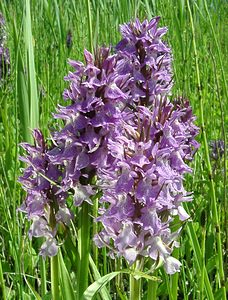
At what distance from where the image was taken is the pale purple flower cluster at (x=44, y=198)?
30.4 inches

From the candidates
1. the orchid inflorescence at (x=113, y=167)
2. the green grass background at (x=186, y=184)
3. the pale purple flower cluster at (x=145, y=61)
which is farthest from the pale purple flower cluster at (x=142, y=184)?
the pale purple flower cluster at (x=145, y=61)

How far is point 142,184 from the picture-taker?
26.2 inches

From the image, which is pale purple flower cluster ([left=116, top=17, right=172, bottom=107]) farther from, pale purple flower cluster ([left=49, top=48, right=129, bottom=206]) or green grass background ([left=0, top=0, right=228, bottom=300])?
pale purple flower cluster ([left=49, top=48, right=129, bottom=206])

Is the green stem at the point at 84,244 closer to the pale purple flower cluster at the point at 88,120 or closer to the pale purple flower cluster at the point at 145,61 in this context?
the pale purple flower cluster at the point at 88,120

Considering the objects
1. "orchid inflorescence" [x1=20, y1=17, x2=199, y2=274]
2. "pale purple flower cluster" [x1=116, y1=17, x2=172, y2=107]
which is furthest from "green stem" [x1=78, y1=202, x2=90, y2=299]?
"pale purple flower cluster" [x1=116, y1=17, x2=172, y2=107]

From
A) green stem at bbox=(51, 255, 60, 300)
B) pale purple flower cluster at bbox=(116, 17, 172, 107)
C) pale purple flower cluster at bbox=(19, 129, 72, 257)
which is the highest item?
pale purple flower cluster at bbox=(116, 17, 172, 107)

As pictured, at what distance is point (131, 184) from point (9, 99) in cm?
177

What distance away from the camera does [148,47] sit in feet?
3.48

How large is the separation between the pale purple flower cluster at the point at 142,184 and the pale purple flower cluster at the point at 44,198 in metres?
0.09

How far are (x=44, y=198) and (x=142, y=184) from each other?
18 cm

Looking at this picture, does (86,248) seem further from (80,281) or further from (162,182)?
(162,182)

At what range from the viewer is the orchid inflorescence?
→ 675mm

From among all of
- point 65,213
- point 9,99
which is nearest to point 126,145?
point 65,213

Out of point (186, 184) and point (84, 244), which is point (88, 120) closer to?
point (84, 244)
